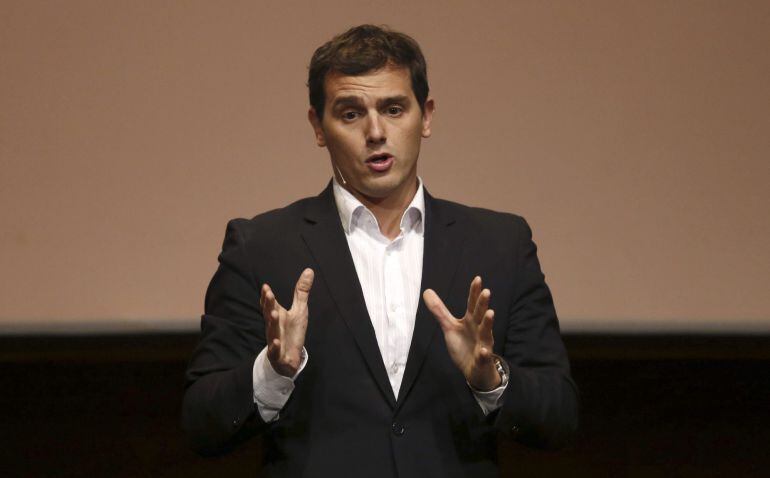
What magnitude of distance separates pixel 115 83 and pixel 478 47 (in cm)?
98

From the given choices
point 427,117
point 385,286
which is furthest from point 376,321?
point 427,117

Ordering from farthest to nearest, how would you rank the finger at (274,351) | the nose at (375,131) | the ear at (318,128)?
the ear at (318,128) → the nose at (375,131) → the finger at (274,351)

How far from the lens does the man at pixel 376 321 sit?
1630 mm

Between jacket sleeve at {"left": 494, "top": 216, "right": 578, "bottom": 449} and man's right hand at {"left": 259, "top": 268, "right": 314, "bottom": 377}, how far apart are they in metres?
0.32

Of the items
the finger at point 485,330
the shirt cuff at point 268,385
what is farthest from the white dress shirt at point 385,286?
the finger at point 485,330

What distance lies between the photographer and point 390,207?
6.04ft

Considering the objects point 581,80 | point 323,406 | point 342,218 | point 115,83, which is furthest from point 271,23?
point 323,406

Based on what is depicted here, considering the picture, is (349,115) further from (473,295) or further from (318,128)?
(473,295)

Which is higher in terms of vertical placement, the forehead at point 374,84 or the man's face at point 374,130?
the forehead at point 374,84

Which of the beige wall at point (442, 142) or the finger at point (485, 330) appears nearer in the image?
the finger at point (485, 330)

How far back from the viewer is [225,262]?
1.80m

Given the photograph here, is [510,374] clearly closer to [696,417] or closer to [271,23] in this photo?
[271,23]

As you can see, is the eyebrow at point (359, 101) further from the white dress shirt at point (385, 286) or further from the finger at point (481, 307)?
the finger at point (481, 307)

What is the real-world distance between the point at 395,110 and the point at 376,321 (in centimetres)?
36
